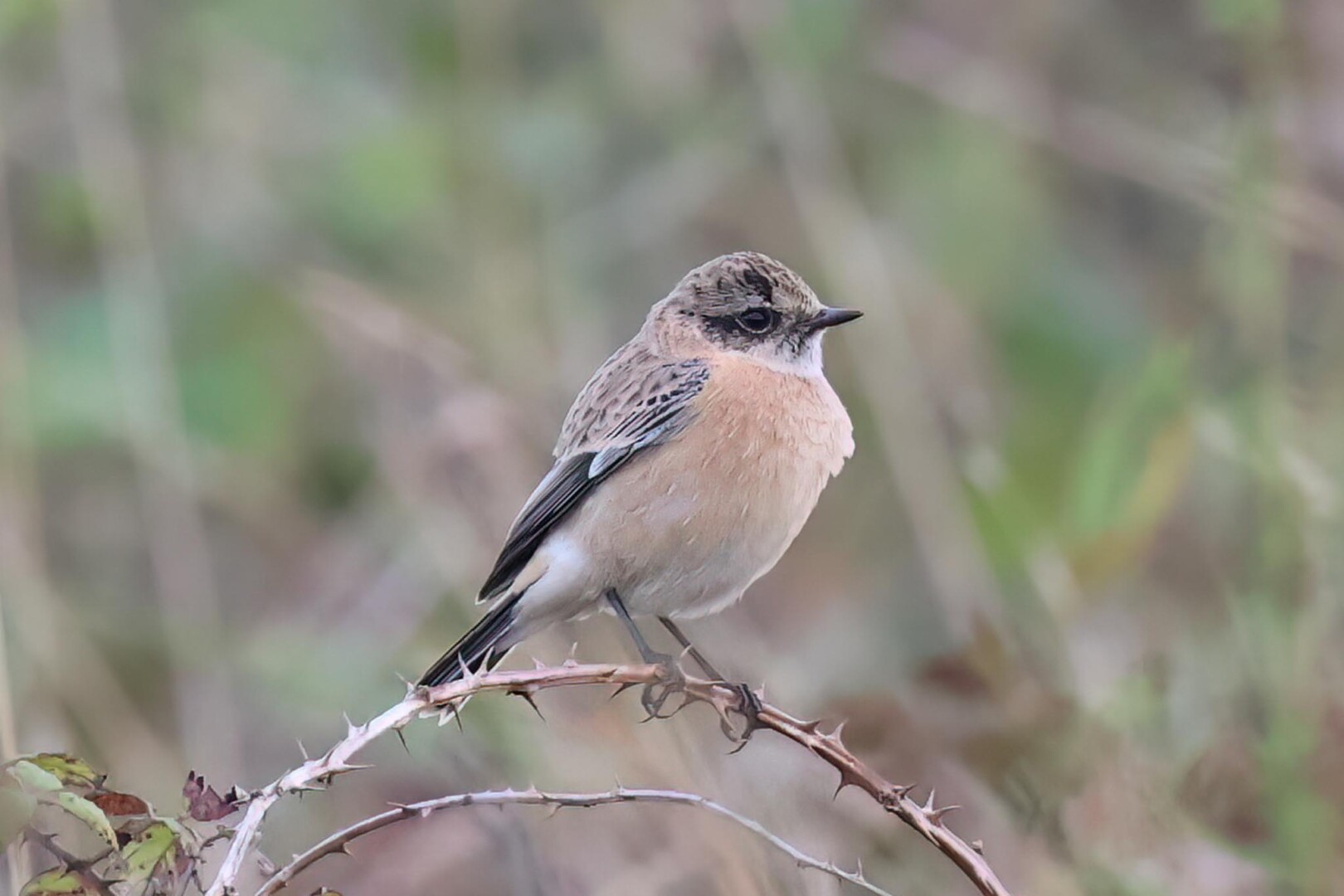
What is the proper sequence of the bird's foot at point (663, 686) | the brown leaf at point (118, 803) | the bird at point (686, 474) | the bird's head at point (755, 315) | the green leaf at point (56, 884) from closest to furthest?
the green leaf at point (56, 884)
the brown leaf at point (118, 803)
the bird's foot at point (663, 686)
the bird at point (686, 474)
the bird's head at point (755, 315)

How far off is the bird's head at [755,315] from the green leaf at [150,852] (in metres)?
2.44

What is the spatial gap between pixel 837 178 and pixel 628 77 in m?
1.25

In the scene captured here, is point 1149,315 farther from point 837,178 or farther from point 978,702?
point 978,702

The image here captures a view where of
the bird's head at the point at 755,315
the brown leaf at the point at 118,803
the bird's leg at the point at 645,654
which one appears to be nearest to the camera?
the brown leaf at the point at 118,803

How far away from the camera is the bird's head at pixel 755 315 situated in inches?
Answer: 170

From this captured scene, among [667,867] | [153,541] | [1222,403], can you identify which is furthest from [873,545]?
[667,867]

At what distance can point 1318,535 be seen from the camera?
366 centimetres

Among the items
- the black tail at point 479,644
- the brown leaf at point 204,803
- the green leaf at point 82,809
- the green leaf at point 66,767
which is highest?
the black tail at point 479,644

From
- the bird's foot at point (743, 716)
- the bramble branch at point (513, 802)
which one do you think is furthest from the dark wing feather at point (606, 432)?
the bramble branch at point (513, 802)

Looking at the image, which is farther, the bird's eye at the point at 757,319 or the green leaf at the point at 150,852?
the bird's eye at the point at 757,319

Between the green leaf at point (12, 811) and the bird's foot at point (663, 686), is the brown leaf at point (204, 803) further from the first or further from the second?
the bird's foot at point (663, 686)

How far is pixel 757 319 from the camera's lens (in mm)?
4363

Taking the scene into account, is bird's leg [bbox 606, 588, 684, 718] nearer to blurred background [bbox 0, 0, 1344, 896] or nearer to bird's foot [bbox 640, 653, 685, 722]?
bird's foot [bbox 640, 653, 685, 722]

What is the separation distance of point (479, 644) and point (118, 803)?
2013mm
